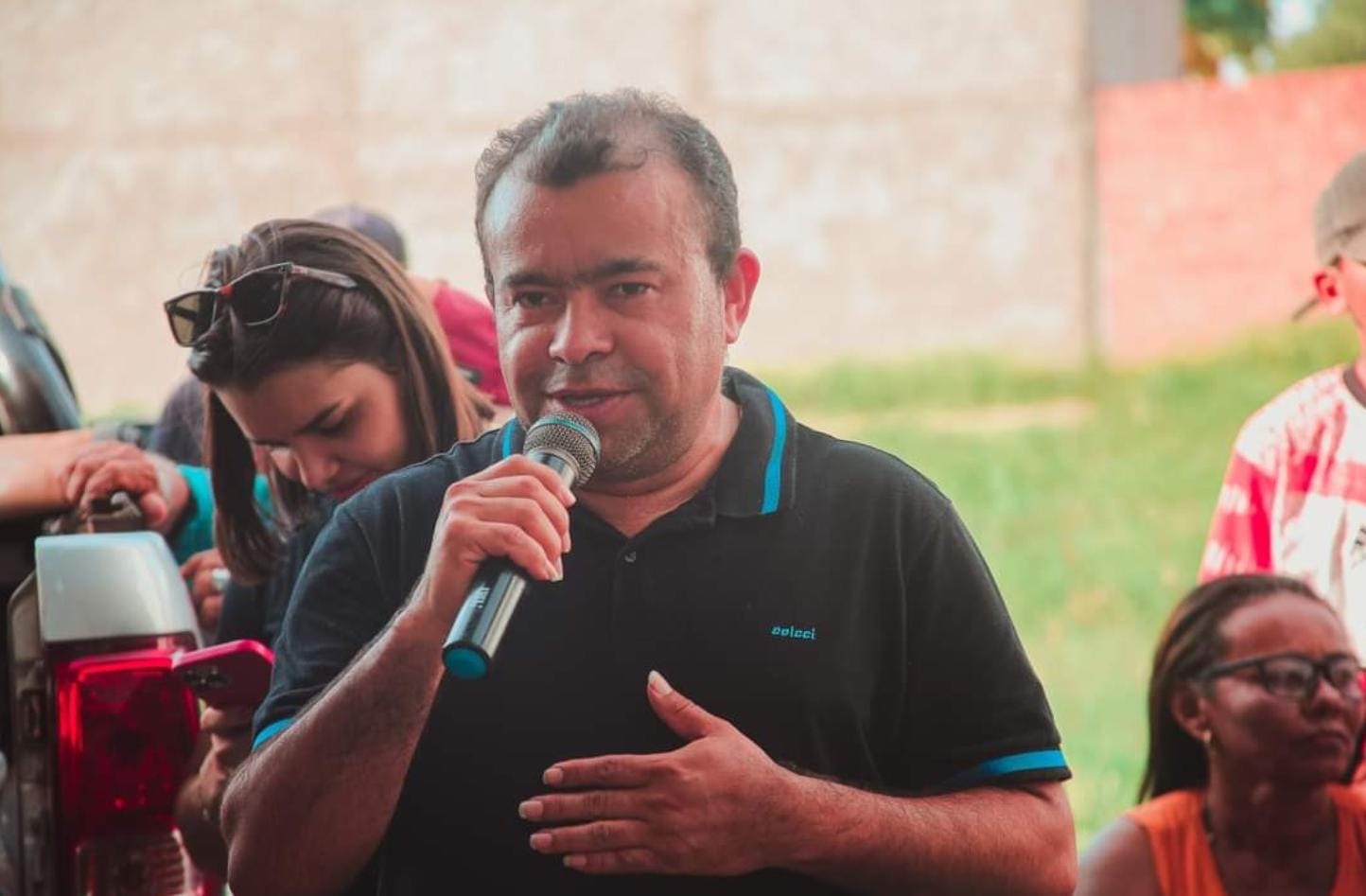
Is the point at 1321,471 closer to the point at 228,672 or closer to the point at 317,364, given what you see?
the point at 317,364

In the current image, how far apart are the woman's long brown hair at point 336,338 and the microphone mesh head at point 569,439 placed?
3.07 feet

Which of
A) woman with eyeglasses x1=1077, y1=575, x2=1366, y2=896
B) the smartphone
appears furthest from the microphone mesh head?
woman with eyeglasses x1=1077, y1=575, x2=1366, y2=896

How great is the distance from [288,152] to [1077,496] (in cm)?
605

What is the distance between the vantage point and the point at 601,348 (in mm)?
2486

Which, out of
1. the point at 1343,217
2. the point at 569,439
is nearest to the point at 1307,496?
the point at 1343,217

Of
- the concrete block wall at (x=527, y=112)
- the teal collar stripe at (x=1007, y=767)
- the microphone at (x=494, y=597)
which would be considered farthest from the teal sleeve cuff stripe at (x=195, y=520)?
the concrete block wall at (x=527, y=112)

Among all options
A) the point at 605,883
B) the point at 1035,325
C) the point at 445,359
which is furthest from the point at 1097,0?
the point at 605,883

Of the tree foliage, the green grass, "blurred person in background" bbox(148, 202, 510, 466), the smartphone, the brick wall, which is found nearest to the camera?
the smartphone

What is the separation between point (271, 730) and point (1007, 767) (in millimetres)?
906

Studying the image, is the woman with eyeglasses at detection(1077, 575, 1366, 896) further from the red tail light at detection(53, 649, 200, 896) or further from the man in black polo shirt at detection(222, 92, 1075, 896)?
the red tail light at detection(53, 649, 200, 896)

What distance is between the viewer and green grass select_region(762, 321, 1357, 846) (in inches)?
414

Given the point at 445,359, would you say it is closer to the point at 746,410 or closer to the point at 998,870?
the point at 746,410

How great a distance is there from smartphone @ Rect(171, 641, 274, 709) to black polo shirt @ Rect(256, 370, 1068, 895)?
1.28 ft

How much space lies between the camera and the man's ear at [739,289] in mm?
2701
